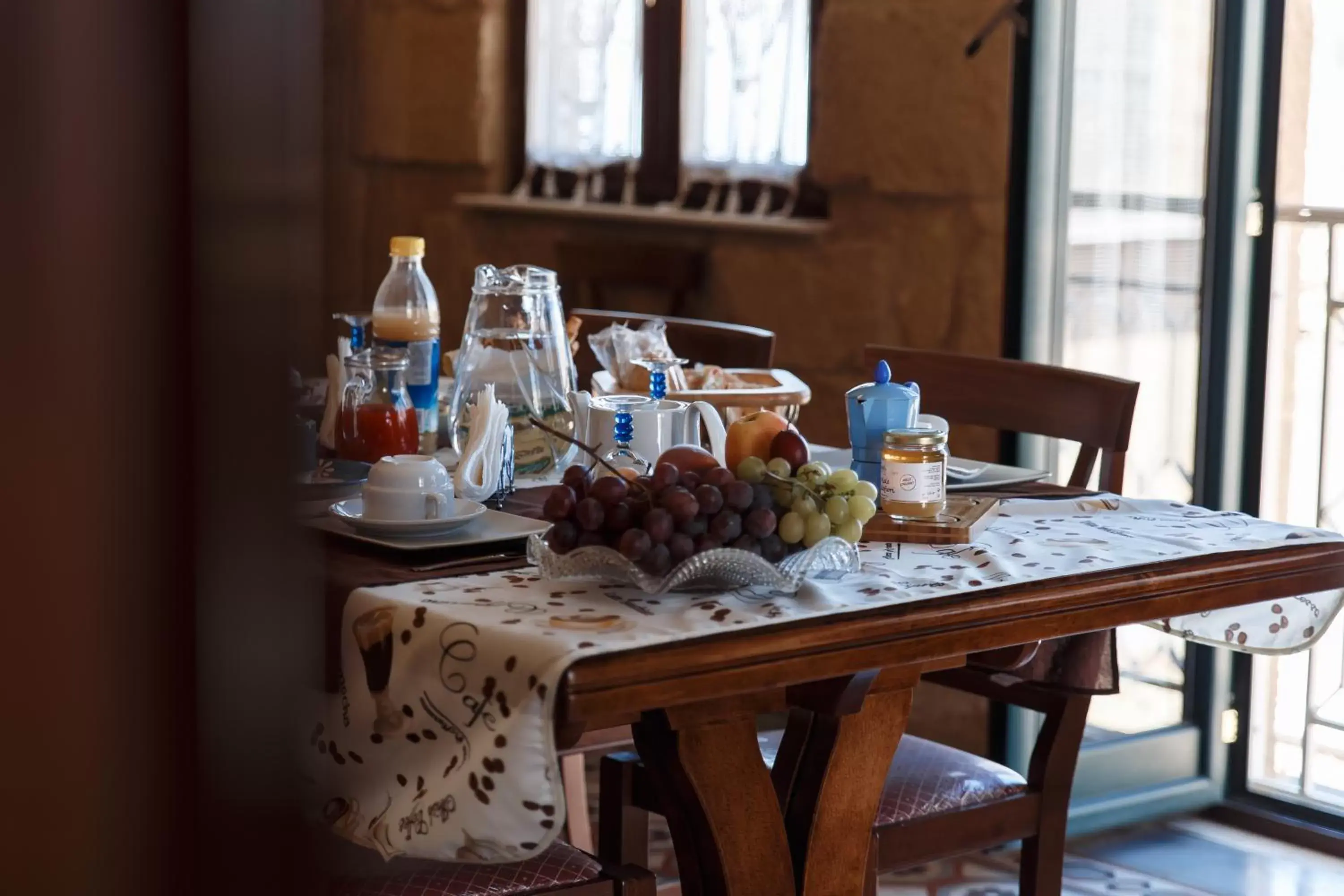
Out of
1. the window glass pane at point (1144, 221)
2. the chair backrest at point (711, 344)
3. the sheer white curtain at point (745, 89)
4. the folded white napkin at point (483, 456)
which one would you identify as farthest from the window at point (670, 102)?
the folded white napkin at point (483, 456)

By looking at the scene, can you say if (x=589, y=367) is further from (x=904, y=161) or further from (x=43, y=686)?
(x=43, y=686)

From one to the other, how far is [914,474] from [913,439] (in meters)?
0.03

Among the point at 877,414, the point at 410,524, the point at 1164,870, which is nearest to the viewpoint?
the point at 410,524

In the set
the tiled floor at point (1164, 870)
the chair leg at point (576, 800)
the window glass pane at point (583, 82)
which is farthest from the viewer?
the window glass pane at point (583, 82)

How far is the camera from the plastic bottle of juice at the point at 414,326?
2.10m

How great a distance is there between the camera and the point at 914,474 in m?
1.55

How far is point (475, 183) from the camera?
4441mm

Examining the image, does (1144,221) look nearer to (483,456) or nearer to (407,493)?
(483,456)

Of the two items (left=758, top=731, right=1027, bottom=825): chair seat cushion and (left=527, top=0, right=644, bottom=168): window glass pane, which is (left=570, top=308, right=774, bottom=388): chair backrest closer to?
(left=758, top=731, right=1027, bottom=825): chair seat cushion

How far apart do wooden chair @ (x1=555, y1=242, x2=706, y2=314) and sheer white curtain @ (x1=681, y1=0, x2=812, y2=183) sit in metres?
0.25

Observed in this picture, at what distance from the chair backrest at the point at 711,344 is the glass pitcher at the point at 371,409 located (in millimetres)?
634

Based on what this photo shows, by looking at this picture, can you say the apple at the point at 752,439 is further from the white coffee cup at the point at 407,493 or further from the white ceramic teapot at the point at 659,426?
the white coffee cup at the point at 407,493

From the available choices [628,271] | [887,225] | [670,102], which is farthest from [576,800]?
[670,102]

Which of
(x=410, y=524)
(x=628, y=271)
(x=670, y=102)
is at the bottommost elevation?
(x=410, y=524)
